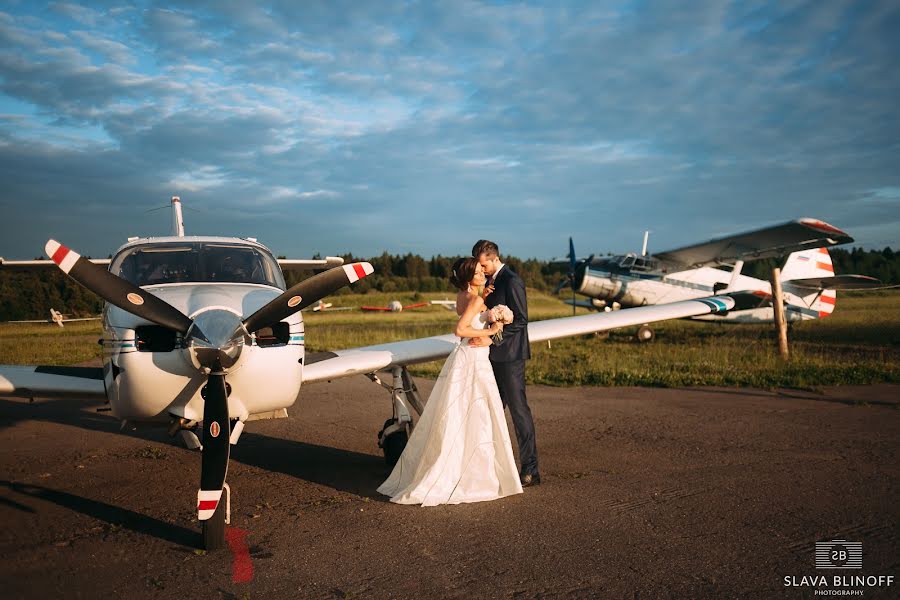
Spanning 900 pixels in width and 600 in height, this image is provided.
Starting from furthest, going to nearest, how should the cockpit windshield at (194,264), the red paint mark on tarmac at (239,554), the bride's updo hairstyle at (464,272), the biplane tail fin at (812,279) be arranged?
the biplane tail fin at (812,279) < the cockpit windshield at (194,264) < the bride's updo hairstyle at (464,272) < the red paint mark on tarmac at (239,554)

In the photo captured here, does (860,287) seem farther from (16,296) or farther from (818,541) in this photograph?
(16,296)

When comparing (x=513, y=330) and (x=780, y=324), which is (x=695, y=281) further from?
(x=513, y=330)

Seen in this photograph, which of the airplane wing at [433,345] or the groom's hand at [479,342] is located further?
the airplane wing at [433,345]

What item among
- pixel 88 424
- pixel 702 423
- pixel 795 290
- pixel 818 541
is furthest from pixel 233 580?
pixel 795 290

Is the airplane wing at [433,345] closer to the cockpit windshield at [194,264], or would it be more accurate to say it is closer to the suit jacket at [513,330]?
the cockpit windshield at [194,264]

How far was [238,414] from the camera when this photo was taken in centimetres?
494

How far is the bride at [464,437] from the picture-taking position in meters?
5.21

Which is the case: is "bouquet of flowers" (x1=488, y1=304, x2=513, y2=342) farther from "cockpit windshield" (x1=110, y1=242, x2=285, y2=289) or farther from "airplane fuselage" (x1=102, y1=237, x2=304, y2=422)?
"cockpit windshield" (x1=110, y1=242, x2=285, y2=289)

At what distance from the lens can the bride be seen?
17.1 feet

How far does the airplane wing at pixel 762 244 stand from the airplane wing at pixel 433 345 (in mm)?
7065

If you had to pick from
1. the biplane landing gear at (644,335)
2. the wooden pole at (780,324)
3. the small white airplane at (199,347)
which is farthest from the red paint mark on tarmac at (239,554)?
the biplane landing gear at (644,335)

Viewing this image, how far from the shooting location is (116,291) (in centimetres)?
460

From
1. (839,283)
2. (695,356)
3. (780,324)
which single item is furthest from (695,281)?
(780,324)

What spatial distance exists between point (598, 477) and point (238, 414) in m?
3.14
